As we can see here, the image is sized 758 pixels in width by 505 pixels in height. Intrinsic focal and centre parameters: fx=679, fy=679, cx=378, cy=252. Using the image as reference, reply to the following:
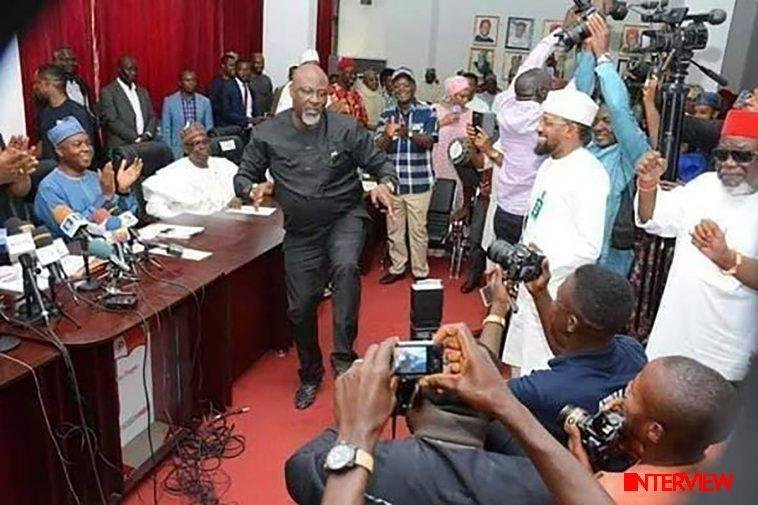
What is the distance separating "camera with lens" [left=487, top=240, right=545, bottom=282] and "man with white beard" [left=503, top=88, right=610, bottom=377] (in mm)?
476

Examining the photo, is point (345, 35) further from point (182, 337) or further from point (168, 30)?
point (182, 337)

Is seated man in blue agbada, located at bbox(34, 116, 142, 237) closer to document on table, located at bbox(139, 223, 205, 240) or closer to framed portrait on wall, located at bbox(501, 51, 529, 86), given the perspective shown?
document on table, located at bbox(139, 223, 205, 240)

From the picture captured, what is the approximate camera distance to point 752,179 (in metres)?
2.12

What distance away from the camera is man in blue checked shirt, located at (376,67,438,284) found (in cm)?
479

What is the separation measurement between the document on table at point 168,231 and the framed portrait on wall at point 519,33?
7093 mm

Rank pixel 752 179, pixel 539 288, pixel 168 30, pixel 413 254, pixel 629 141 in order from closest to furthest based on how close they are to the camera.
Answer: pixel 539 288, pixel 752 179, pixel 629 141, pixel 413 254, pixel 168 30

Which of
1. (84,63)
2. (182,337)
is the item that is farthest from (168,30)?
(182,337)

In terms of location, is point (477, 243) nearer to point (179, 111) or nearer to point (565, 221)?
point (565, 221)

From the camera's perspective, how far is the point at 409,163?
15.8ft

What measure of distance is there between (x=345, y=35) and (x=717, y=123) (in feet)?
21.6

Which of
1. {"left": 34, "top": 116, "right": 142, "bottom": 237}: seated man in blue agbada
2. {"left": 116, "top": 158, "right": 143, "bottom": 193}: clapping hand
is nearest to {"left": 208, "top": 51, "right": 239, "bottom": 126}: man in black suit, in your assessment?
{"left": 116, "top": 158, "right": 143, "bottom": 193}: clapping hand

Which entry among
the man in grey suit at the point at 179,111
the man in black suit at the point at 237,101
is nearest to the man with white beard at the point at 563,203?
the man in grey suit at the point at 179,111

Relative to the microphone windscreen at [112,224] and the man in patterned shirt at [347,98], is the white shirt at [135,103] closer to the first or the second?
the man in patterned shirt at [347,98]

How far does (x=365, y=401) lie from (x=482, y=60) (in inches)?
363
